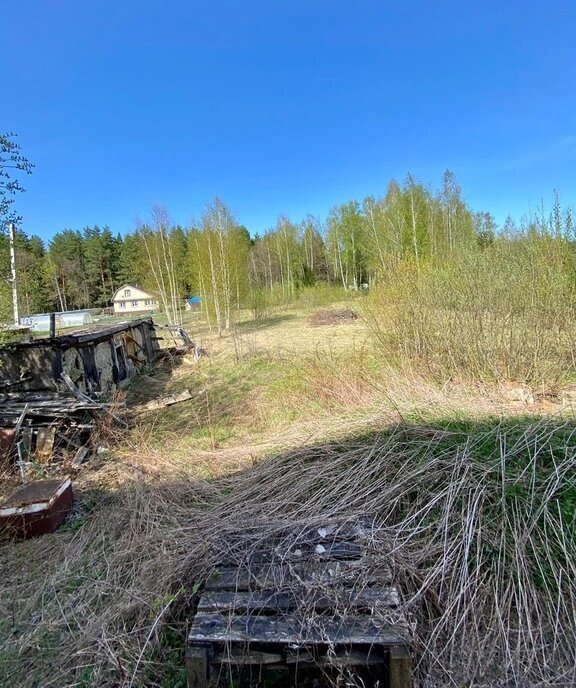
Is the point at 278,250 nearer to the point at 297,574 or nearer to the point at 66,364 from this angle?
the point at 66,364

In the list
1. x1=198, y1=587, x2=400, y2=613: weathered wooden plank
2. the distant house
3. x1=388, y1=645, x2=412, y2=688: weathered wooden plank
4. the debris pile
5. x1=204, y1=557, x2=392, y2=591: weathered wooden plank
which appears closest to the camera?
x1=388, y1=645, x2=412, y2=688: weathered wooden plank

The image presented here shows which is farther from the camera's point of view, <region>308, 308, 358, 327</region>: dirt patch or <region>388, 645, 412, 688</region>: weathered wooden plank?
<region>308, 308, 358, 327</region>: dirt patch

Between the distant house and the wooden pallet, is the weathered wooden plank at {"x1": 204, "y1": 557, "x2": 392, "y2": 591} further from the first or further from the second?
the distant house

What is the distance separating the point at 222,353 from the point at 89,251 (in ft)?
132

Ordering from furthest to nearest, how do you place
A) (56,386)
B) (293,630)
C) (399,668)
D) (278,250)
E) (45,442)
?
(278,250) → (56,386) → (45,442) → (293,630) → (399,668)

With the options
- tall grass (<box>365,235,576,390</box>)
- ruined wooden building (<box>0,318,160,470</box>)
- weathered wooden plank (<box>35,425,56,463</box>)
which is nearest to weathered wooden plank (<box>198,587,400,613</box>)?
ruined wooden building (<box>0,318,160,470</box>)

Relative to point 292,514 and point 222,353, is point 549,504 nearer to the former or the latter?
point 292,514

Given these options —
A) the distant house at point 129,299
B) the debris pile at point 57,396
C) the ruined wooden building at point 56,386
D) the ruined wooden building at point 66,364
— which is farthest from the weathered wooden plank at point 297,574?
the distant house at point 129,299

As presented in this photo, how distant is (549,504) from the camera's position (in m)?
2.10

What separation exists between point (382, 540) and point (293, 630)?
29.4 inches

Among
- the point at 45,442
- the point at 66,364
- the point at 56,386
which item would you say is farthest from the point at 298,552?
the point at 66,364

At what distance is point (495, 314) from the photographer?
5121 mm

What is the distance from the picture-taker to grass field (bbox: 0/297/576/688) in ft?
5.67

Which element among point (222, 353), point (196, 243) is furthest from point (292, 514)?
point (196, 243)
